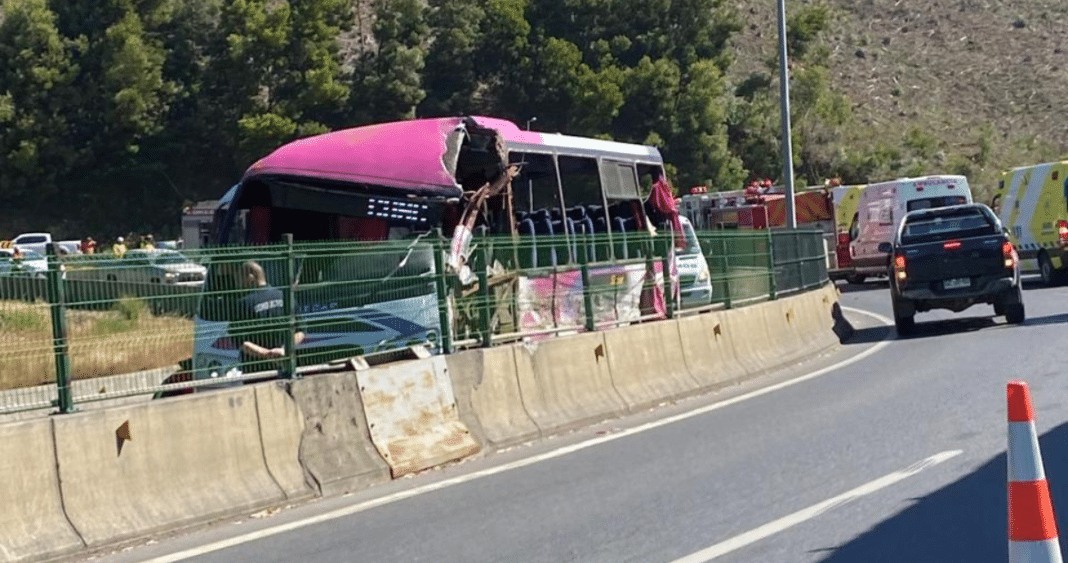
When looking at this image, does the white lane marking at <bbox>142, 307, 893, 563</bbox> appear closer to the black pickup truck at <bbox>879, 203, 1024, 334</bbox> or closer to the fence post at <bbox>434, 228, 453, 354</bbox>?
the fence post at <bbox>434, 228, 453, 354</bbox>

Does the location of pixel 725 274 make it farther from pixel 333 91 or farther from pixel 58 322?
pixel 333 91

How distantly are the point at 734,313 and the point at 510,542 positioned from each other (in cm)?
1037

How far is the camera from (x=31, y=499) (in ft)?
29.3

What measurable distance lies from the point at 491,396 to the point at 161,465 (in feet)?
13.7

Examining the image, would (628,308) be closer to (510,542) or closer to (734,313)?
(734,313)

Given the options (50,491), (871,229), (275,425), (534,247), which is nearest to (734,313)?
(534,247)

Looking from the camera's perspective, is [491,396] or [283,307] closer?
[283,307]

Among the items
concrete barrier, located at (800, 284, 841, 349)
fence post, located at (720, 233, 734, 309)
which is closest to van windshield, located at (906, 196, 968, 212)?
concrete barrier, located at (800, 284, 841, 349)

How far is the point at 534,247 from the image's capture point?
15.9 meters

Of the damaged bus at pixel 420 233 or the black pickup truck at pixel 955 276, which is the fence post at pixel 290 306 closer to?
the damaged bus at pixel 420 233

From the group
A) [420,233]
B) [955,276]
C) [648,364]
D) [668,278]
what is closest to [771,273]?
[955,276]

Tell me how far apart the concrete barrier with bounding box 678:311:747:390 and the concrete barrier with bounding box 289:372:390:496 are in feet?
21.0

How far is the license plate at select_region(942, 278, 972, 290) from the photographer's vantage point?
907 inches

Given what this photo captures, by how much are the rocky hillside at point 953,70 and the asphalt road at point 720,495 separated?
49.1m
